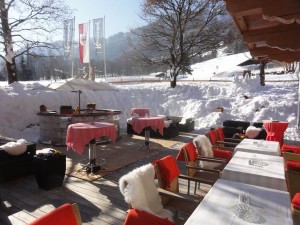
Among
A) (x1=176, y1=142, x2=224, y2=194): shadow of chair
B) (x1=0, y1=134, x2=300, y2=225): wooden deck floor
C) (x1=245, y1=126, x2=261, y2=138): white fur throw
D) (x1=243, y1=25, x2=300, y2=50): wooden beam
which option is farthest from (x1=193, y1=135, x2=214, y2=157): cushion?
(x1=245, y1=126, x2=261, y2=138): white fur throw

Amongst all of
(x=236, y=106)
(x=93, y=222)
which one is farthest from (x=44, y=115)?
(x=236, y=106)

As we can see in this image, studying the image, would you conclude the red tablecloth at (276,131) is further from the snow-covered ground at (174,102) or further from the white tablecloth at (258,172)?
the white tablecloth at (258,172)

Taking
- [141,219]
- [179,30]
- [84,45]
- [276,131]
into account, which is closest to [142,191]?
[141,219]

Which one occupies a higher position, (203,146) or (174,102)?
(174,102)

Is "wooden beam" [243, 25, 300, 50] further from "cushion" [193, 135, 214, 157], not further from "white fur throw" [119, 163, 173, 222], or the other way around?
"white fur throw" [119, 163, 173, 222]

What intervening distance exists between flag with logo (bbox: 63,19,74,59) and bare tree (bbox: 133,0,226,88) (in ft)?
16.8

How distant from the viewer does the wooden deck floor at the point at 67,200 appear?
157 inches

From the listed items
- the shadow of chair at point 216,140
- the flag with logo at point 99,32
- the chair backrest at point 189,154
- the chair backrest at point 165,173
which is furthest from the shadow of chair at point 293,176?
the flag with logo at point 99,32

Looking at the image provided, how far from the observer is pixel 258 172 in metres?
3.55

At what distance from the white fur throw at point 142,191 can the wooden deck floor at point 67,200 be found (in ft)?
4.06

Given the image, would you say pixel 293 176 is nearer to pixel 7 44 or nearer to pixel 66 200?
pixel 66 200

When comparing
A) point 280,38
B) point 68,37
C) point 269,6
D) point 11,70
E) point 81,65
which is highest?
point 68,37

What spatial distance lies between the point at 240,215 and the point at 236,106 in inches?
472

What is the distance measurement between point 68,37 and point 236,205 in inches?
723
